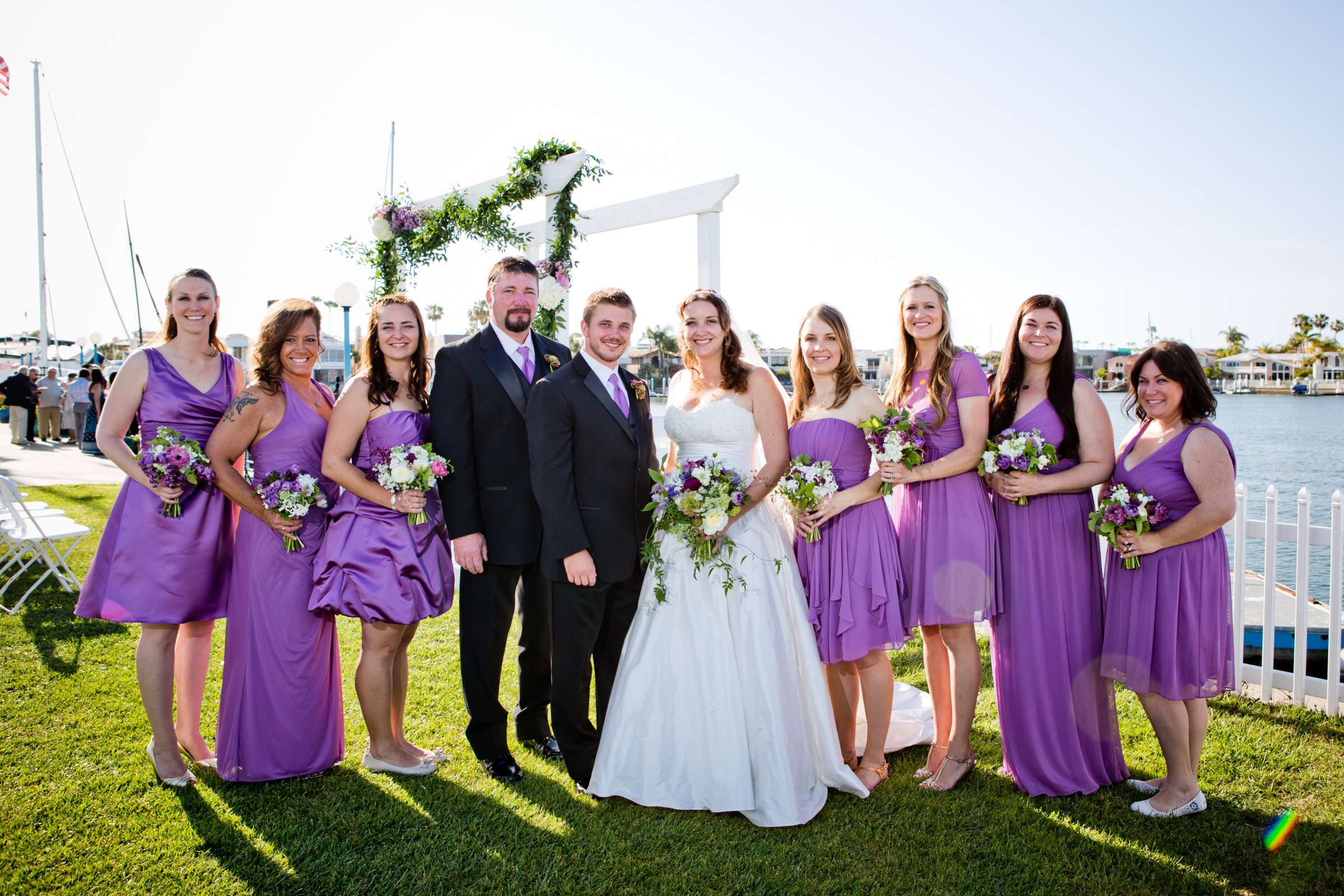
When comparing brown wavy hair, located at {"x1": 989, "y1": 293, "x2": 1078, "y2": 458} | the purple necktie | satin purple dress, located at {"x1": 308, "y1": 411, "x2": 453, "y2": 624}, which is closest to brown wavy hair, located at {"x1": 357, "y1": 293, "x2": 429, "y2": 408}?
satin purple dress, located at {"x1": 308, "y1": 411, "x2": 453, "y2": 624}

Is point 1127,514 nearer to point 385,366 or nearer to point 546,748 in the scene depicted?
point 546,748

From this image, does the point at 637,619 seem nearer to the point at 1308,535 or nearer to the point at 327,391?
the point at 327,391

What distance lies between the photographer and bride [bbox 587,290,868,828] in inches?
155

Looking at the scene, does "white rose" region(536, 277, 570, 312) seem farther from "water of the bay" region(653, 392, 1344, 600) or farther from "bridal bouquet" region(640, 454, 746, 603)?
"bridal bouquet" region(640, 454, 746, 603)

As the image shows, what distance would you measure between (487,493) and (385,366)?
891 millimetres

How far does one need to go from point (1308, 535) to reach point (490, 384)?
5.48 metres

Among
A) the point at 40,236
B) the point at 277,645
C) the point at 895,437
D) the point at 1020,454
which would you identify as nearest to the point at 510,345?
the point at 277,645

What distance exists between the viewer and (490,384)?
14.2ft

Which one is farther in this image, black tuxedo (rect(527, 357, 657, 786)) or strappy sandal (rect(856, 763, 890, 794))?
strappy sandal (rect(856, 763, 890, 794))

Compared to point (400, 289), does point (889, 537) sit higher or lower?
lower

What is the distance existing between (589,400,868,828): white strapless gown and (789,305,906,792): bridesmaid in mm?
196

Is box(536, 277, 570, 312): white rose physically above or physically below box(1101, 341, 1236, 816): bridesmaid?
above

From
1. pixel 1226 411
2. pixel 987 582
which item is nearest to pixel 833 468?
pixel 987 582

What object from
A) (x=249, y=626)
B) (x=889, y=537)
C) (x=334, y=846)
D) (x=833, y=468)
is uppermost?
(x=833, y=468)
